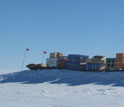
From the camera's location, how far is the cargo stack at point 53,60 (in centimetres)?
3030

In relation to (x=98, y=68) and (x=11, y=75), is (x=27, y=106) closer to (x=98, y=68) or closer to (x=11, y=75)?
(x=98, y=68)

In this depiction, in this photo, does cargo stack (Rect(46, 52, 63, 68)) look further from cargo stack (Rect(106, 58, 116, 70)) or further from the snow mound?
cargo stack (Rect(106, 58, 116, 70))

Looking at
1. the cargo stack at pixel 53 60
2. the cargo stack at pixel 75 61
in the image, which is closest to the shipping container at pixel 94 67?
the cargo stack at pixel 75 61

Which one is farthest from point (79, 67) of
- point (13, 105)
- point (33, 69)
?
point (13, 105)

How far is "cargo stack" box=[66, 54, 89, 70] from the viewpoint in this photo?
1111 inches

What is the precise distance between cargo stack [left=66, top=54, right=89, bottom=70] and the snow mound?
1.57 metres

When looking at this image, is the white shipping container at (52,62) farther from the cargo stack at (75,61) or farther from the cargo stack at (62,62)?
the cargo stack at (75,61)

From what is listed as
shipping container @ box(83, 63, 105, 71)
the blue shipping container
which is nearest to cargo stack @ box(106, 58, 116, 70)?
shipping container @ box(83, 63, 105, 71)

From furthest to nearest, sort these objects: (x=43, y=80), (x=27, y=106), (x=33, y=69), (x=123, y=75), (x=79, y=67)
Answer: (x=33, y=69) < (x=79, y=67) < (x=43, y=80) < (x=123, y=75) < (x=27, y=106)

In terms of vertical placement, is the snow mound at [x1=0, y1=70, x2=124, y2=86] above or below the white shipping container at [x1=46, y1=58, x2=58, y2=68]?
below

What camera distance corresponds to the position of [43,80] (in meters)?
25.6

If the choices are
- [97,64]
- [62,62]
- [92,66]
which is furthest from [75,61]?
[97,64]

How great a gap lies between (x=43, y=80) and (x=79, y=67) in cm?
437

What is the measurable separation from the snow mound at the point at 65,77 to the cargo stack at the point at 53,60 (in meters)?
2.33
